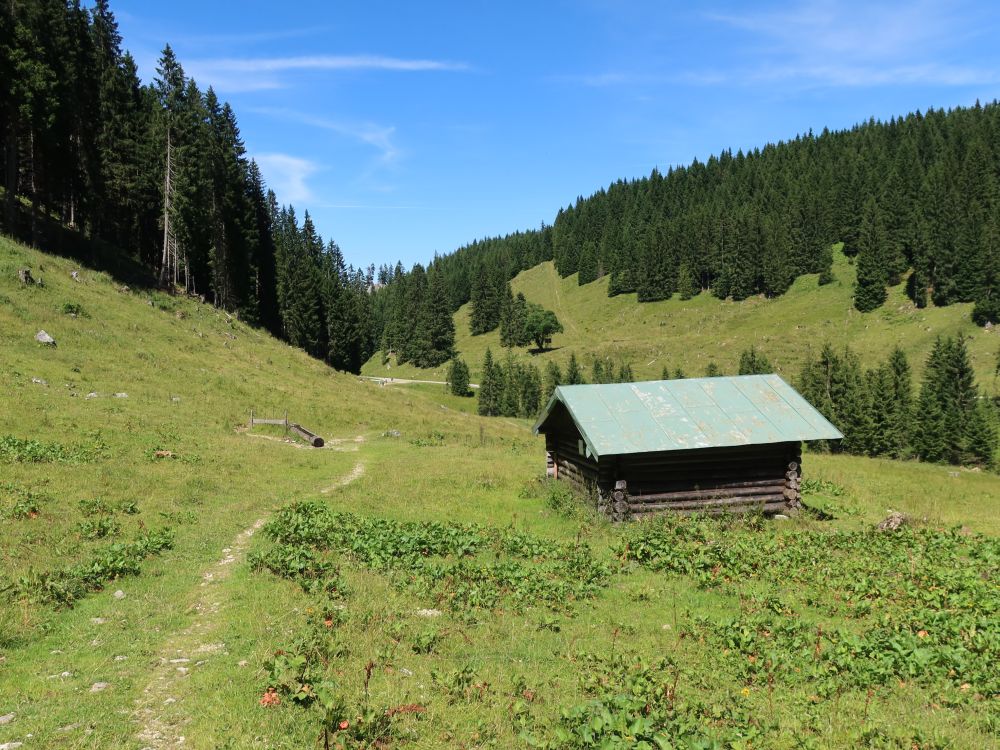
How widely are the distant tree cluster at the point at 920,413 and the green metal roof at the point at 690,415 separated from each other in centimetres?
5521

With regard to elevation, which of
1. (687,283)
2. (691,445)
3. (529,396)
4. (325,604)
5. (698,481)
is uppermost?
(687,283)

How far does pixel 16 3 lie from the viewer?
39.5 m

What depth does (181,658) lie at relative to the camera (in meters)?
8.49

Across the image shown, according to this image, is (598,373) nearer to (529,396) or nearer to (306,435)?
(529,396)

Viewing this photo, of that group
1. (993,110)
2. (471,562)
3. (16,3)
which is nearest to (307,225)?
(16,3)

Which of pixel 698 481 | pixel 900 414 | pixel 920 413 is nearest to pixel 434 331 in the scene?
pixel 900 414

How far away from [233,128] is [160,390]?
4654cm

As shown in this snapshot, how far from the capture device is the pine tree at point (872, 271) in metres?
107

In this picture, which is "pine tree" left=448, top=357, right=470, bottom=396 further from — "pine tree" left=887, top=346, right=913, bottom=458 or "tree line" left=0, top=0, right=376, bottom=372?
"pine tree" left=887, top=346, right=913, bottom=458

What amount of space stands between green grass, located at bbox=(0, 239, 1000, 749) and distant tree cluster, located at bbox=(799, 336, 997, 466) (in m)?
42.6

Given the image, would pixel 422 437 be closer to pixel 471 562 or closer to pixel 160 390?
pixel 160 390

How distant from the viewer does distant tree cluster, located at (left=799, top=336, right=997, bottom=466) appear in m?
64.1

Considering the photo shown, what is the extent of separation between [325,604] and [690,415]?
44.0ft

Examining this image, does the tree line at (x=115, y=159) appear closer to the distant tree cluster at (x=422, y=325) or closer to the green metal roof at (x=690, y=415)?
the green metal roof at (x=690, y=415)
